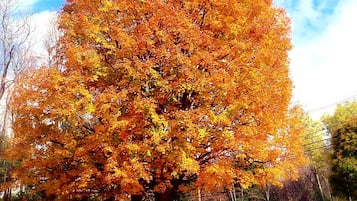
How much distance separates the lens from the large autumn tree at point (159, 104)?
9047 mm

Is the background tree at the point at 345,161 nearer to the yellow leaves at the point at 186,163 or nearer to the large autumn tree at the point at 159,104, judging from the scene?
the large autumn tree at the point at 159,104

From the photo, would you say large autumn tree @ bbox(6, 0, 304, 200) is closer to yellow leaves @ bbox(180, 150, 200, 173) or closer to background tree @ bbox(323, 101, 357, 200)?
yellow leaves @ bbox(180, 150, 200, 173)

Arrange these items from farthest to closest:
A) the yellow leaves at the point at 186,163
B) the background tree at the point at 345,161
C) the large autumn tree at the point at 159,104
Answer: the background tree at the point at 345,161 → the large autumn tree at the point at 159,104 → the yellow leaves at the point at 186,163

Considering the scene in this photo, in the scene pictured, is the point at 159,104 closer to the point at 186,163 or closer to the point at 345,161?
the point at 186,163

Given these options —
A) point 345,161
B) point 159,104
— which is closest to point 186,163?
point 159,104

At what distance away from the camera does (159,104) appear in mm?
9961

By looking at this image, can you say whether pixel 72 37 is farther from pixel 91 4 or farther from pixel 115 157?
pixel 115 157

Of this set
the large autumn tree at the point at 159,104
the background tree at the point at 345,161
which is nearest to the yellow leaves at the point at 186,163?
the large autumn tree at the point at 159,104

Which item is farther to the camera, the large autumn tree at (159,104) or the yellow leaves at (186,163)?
the large autumn tree at (159,104)

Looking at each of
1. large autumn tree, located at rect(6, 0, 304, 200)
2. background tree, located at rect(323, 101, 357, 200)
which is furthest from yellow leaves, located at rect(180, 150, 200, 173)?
background tree, located at rect(323, 101, 357, 200)

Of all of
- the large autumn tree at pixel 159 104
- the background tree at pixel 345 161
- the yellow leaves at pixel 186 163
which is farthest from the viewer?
the background tree at pixel 345 161

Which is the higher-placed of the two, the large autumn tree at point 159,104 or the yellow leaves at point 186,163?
the large autumn tree at point 159,104

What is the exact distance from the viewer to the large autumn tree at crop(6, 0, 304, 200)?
356 inches

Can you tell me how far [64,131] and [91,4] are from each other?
4326 millimetres
